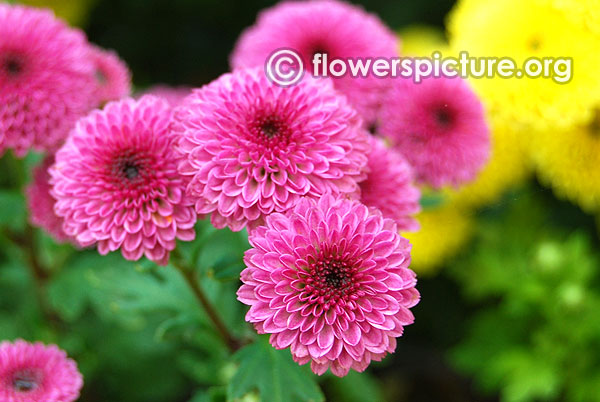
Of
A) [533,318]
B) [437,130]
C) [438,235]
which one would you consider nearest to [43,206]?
[437,130]

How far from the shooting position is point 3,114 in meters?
1.05

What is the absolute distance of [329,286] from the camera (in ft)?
2.50

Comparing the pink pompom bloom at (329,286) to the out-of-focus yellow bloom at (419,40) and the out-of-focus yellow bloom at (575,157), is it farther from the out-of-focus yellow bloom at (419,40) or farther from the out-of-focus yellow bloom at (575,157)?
the out-of-focus yellow bloom at (419,40)

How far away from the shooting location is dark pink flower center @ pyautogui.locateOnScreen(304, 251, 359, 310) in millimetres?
757

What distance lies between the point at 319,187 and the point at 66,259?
2.93ft

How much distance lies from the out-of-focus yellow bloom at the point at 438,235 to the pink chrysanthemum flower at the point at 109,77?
2.73ft

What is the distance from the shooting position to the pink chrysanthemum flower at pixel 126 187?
843 millimetres

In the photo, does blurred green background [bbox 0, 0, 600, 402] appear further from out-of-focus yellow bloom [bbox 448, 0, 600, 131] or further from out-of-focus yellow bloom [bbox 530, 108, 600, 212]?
out-of-focus yellow bloom [bbox 448, 0, 600, 131]

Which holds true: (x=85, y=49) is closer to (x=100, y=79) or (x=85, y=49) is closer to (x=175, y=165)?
(x=100, y=79)

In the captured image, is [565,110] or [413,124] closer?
[413,124]

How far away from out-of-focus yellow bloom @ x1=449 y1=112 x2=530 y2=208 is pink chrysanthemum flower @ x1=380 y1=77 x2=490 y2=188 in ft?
1.32

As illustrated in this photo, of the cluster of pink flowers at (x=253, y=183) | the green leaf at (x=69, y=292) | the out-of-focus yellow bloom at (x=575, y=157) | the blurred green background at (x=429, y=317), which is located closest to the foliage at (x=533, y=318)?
the blurred green background at (x=429, y=317)

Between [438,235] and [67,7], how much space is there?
4.59 ft

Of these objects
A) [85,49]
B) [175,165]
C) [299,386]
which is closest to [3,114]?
[85,49]
